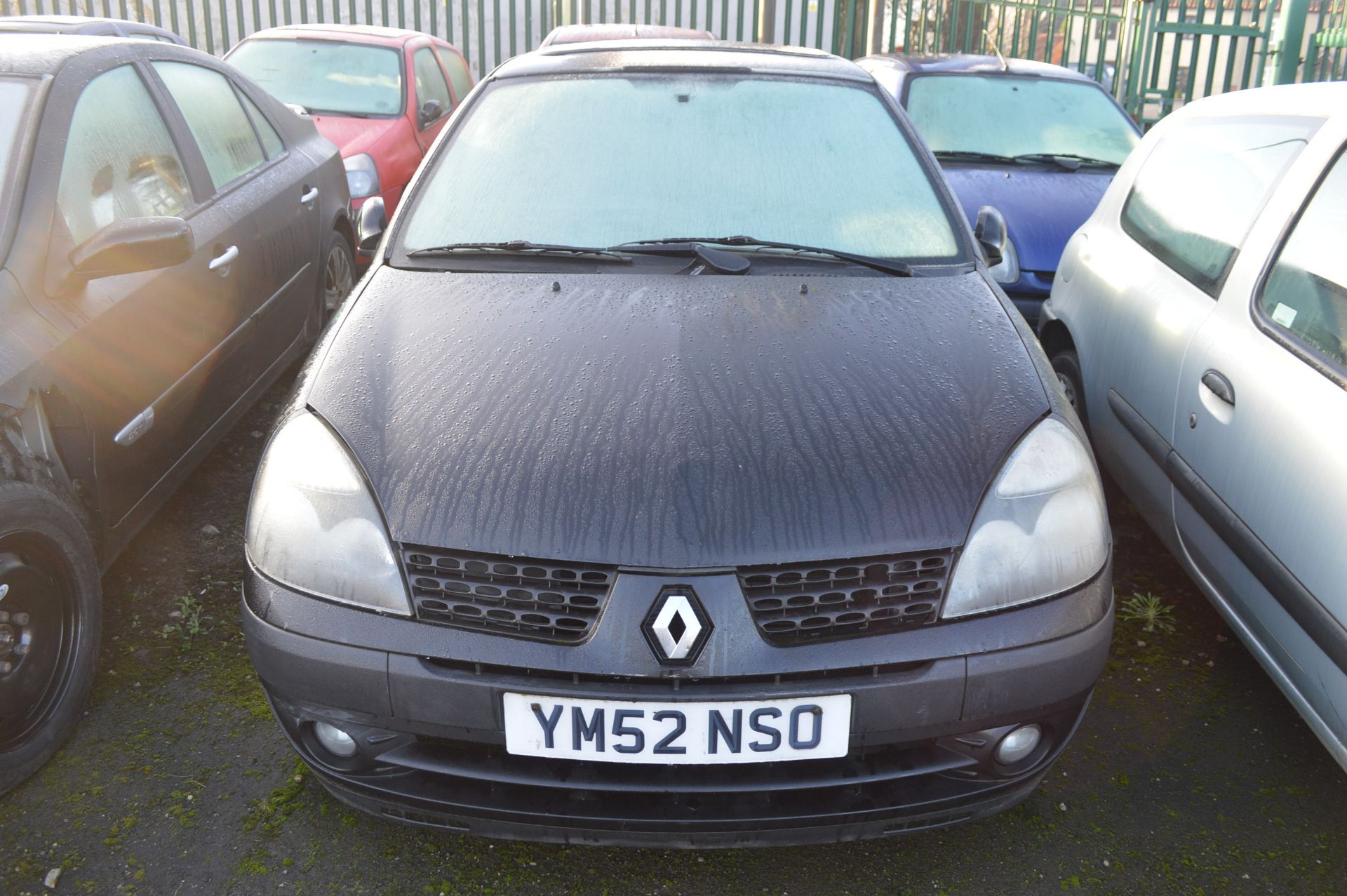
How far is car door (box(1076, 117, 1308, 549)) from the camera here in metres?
2.86

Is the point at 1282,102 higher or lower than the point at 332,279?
higher

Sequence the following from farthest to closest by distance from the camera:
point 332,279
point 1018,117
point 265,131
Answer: point 1018,117 → point 332,279 → point 265,131

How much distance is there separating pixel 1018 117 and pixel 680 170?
3.97m

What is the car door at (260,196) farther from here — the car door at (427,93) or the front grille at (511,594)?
the car door at (427,93)

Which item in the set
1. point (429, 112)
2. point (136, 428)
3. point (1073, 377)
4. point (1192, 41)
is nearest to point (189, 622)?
point (136, 428)

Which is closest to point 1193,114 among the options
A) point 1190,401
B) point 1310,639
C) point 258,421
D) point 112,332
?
point 1190,401

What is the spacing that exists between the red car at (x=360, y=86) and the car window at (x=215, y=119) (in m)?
2.50

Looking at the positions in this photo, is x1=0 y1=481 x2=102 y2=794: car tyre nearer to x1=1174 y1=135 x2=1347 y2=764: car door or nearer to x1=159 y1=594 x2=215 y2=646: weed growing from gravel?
x1=159 y1=594 x2=215 y2=646: weed growing from gravel

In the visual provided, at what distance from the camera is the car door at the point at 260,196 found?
141 inches

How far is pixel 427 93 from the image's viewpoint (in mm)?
8125

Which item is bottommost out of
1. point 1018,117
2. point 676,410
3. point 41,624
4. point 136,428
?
point 41,624

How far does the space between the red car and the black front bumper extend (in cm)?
509

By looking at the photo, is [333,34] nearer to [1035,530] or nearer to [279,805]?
[279,805]

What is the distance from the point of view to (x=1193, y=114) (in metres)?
3.51
